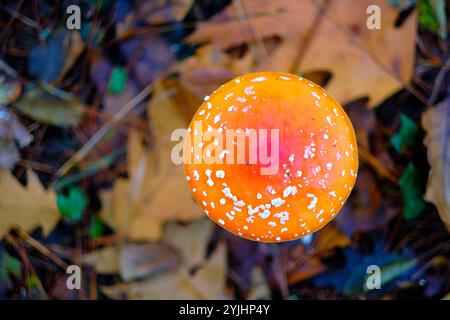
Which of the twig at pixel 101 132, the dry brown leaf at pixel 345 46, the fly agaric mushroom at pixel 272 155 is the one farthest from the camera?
the twig at pixel 101 132

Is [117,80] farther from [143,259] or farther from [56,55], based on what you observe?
[143,259]

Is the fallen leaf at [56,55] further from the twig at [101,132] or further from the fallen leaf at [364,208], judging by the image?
the fallen leaf at [364,208]

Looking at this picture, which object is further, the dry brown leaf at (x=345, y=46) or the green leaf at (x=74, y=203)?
the green leaf at (x=74, y=203)

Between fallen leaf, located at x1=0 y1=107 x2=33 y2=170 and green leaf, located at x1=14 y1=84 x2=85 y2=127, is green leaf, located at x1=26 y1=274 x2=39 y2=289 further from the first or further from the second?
green leaf, located at x1=14 y1=84 x2=85 y2=127

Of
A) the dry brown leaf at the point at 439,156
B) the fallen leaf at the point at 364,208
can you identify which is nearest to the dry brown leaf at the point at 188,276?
the fallen leaf at the point at 364,208

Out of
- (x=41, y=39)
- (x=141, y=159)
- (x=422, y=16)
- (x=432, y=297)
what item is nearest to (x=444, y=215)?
(x=432, y=297)

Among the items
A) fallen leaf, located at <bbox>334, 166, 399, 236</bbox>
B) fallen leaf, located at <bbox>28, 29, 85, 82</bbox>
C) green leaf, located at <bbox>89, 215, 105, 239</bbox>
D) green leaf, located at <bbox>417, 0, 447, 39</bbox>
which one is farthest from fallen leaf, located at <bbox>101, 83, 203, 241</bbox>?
green leaf, located at <bbox>417, 0, 447, 39</bbox>

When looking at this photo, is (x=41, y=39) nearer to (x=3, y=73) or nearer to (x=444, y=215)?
(x=3, y=73)
